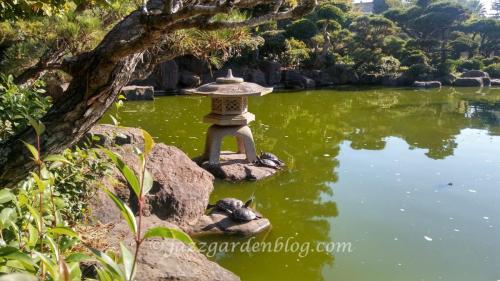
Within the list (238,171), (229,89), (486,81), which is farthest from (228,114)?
(486,81)

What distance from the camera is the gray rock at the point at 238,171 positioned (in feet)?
15.9

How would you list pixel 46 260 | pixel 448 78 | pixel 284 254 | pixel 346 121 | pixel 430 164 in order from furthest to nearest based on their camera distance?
1. pixel 448 78
2. pixel 346 121
3. pixel 430 164
4. pixel 284 254
5. pixel 46 260

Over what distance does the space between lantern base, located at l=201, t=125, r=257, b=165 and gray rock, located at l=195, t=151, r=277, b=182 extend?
4.0 inches

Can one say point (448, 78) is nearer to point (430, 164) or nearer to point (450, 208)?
point (430, 164)

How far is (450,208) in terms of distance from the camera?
13.7 feet

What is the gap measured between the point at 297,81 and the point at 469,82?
6.31m

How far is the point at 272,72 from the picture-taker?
1476cm

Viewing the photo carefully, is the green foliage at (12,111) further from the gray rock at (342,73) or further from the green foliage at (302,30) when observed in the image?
the green foliage at (302,30)

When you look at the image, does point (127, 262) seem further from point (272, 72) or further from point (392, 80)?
point (392, 80)

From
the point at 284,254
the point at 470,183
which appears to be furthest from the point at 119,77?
the point at 470,183

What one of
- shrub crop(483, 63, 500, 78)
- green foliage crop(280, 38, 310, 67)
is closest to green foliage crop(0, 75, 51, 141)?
green foliage crop(280, 38, 310, 67)

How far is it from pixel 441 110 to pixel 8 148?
34.2ft

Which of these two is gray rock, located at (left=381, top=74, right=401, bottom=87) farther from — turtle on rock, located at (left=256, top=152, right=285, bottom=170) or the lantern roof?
the lantern roof

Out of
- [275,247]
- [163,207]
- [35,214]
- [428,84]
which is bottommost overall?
[275,247]
